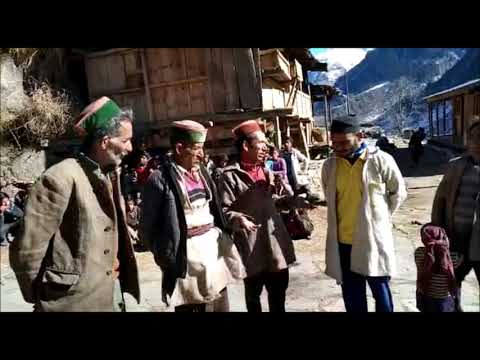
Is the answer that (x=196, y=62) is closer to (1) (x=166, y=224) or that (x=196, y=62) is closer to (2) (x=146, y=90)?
(2) (x=146, y=90)

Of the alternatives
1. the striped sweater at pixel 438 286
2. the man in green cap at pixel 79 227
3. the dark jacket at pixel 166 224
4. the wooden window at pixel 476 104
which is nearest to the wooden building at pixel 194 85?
the dark jacket at pixel 166 224

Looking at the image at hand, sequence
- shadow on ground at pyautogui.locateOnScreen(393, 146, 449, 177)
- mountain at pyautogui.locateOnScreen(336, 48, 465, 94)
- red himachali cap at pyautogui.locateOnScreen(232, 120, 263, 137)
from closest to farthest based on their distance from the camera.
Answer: red himachali cap at pyautogui.locateOnScreen(232, 120, 263, 137), shadow on ground at pyautogui.locateOnScreen(393, 146, 449, 177), mountain at pyautogui.locateOnScreen(336, 48, 465, 94)

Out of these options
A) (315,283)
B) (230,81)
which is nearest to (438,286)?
(315,283)

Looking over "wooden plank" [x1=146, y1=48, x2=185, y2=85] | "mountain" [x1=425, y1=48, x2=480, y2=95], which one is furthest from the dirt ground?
"mountain" [x1=425, y1=48, x2=480, y2=95]

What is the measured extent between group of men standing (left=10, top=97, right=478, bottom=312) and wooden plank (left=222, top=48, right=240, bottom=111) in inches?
219

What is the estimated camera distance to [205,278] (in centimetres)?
268

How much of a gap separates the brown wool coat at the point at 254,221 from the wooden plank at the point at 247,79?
571 cm

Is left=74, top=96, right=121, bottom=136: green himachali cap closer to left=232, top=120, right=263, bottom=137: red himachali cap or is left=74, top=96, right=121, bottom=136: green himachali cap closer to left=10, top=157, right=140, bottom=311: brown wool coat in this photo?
left=10, top=157, right=140, bottom=311: brown wool coat

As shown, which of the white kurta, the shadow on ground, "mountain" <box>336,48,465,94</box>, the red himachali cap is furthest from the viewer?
"mountain" <box>336,48,465,94</box>

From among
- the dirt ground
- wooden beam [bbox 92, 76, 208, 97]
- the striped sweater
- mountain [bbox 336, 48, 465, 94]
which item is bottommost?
the dirt ground

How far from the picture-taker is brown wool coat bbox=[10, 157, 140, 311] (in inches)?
75.0
